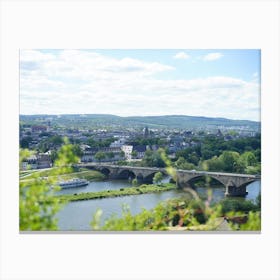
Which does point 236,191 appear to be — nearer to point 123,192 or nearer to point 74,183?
point 123,192

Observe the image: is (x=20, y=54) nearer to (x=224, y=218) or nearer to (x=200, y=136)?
(x=200, y=136)

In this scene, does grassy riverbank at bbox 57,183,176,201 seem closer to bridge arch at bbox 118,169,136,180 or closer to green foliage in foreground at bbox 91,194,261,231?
bridge arch at bbox 118,169,136,180

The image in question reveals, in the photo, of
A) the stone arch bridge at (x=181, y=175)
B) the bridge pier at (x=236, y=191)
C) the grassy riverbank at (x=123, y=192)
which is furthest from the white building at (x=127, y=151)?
the bridge pier at (x=236, y=191)

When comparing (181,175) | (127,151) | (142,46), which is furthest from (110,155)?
(142,46)

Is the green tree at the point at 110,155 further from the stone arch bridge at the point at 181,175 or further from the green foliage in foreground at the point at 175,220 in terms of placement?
the green foliage in foreground at the point at 175,220

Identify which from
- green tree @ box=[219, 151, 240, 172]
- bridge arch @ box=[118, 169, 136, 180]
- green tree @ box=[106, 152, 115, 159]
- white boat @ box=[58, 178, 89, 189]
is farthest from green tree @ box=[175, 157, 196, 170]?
white boat @ box=[58, 178, 89, 189]
